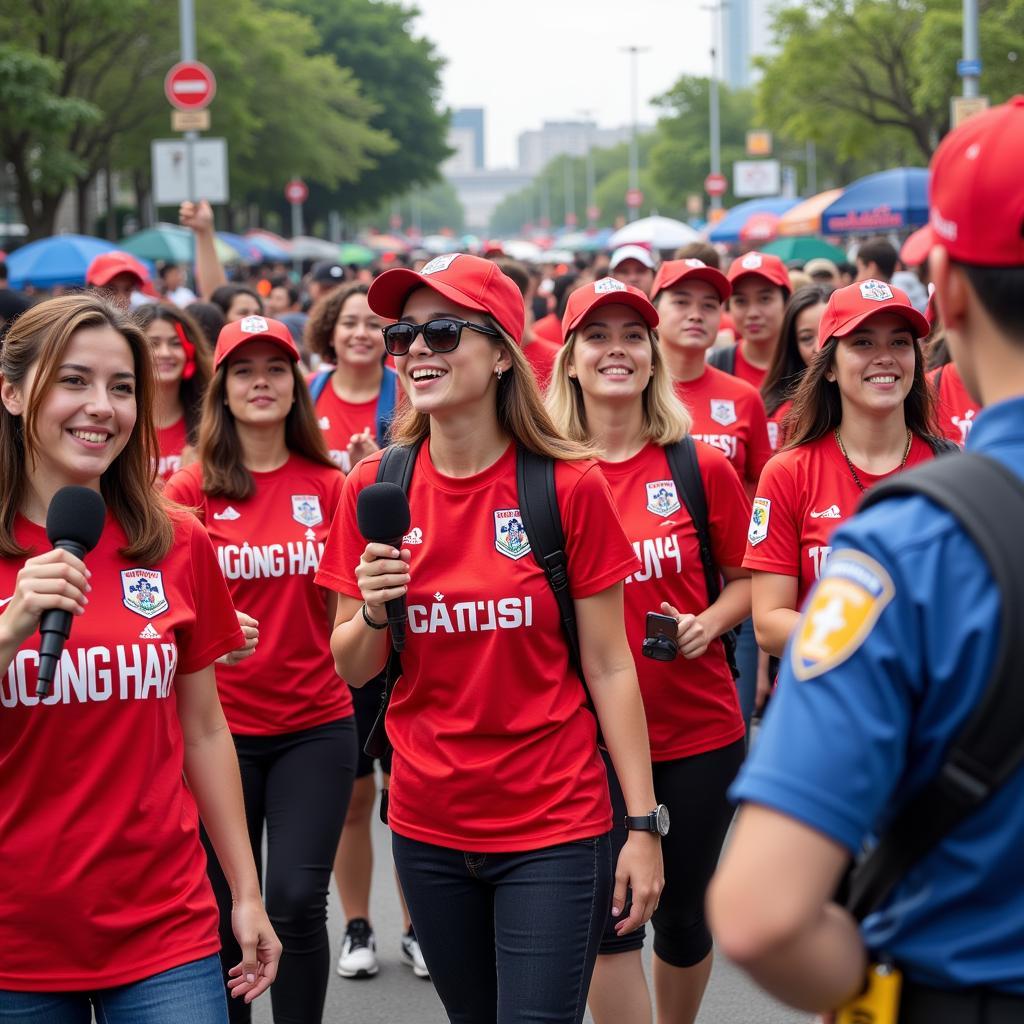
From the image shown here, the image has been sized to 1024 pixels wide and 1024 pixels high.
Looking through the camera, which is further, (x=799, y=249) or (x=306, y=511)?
(x=799, y=249)

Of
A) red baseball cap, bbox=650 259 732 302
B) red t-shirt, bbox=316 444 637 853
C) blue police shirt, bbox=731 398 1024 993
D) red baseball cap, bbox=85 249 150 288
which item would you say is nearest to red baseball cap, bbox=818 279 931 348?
red t-shirt, bbox=316 444 637 853

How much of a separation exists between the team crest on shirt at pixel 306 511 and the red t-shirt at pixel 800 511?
4.96 ft

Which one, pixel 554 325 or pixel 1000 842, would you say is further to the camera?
pixel 554 325

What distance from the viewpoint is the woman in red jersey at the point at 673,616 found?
4.77m

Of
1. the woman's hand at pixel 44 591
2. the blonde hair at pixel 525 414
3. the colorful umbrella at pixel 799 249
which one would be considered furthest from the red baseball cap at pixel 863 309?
the colorful umbrella at pixel 799 249

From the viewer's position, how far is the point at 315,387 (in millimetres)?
7484

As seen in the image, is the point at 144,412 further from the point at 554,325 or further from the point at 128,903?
the point at 554,325

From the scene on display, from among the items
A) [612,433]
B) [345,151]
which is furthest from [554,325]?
[345,151]

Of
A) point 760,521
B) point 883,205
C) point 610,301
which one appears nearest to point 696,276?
point 610,301

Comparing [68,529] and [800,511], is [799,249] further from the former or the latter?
[68,529]

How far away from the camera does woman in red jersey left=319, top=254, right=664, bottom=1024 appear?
368 cm

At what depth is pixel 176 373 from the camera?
22.8 feet

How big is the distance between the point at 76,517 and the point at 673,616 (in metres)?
2.05

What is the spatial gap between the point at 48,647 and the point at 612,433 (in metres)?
2.60
